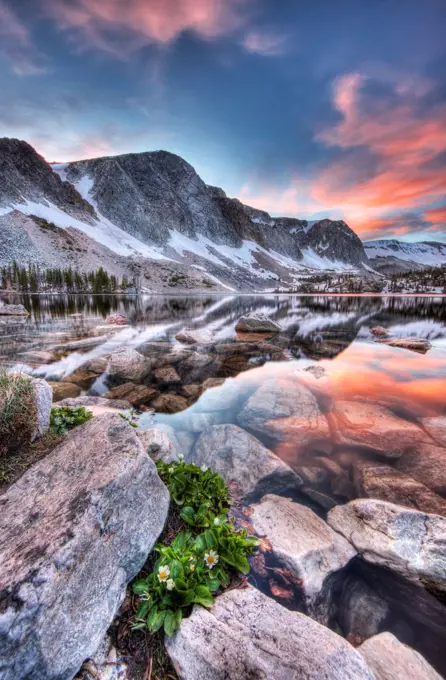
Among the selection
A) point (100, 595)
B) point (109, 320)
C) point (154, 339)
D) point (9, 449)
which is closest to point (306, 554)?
point (100, 595)

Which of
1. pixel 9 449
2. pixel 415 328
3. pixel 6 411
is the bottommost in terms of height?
pixel 415 328

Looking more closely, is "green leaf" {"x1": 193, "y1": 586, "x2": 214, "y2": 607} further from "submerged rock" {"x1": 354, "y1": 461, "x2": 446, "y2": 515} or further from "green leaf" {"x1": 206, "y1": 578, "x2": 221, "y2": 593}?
"submerged rock" {"x1": 354, "y1": 461, "x2": 446, "y2": 515}

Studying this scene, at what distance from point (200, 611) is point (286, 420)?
22.4 feet

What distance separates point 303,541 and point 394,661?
1567mm

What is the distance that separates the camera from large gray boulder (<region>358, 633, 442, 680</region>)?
3.29 metres

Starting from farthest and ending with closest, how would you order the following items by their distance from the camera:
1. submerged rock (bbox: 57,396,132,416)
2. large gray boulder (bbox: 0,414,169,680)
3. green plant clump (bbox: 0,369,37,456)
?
1. submerged rock (bbox: 57,396,132,416)
2. green plant clump (bbox: 0,369,37,456)
3. large gray boulder (bbox: 0,414,169,680)

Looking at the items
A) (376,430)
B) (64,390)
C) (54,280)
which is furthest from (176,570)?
(54,280)

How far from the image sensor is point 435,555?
4.52 meters

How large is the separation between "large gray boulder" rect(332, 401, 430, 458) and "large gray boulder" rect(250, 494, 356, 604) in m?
3.72

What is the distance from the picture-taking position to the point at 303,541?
→ 4734 mm

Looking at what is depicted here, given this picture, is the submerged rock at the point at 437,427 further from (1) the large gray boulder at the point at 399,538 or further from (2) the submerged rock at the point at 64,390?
(2) the submerged rock at the point at 64,390

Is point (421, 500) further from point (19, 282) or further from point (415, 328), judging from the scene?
point (19, 282)

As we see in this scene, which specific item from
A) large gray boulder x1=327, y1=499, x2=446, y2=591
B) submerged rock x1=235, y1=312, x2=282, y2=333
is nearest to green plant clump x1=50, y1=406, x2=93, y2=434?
large gray boulder x1=327, y1=499, x2=446, y2=591

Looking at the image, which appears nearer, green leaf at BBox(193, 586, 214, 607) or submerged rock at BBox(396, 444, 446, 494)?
green leaf at BBox(193, 586, 214, 607)
